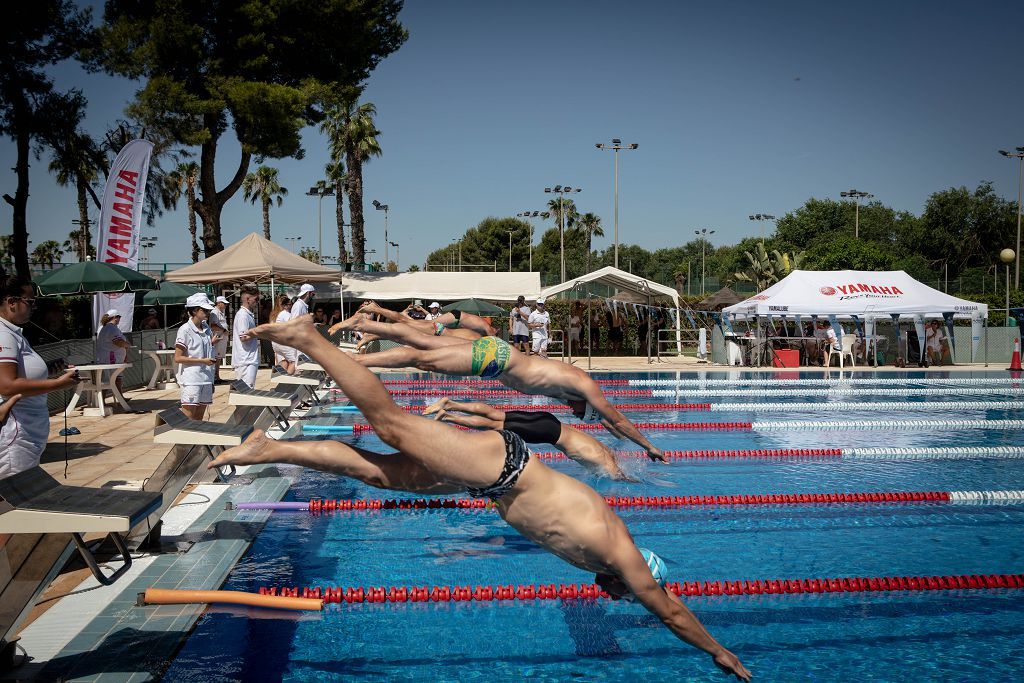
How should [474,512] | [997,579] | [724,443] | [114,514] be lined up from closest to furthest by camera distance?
[114,514] → [997,579] → [474,512] → [724,443]

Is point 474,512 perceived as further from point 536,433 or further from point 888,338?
point 888,338

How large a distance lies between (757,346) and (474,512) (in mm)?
15749

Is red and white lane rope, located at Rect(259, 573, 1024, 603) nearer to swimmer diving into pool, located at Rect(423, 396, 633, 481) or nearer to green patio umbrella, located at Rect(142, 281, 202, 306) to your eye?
swimmer diving into pool, located at Rect(423, 396, 633, 481)

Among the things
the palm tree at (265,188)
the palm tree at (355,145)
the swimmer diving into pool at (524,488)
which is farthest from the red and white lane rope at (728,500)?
the palm tree at (265,188)

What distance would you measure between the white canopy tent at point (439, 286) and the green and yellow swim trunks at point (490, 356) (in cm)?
1975

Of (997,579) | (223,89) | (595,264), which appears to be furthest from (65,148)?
(595,264)

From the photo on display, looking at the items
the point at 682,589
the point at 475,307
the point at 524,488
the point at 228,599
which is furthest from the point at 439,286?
the point at 524,488

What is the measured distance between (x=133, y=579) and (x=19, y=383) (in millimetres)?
1430

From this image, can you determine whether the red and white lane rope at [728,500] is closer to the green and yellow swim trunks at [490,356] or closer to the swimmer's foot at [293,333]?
the green and yellow swim trunks at [490,356]

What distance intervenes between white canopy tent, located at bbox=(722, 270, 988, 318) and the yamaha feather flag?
556 inches

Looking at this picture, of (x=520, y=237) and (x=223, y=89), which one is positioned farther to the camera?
(x=520, y=237)

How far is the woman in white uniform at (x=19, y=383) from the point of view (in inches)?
157

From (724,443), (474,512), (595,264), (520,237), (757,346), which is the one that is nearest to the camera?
(474,512)

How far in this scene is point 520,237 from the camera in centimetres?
7694
